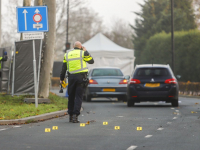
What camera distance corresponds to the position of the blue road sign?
49.3ft

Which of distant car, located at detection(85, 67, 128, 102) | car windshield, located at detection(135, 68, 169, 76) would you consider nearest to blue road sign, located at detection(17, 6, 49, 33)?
car windshield, located at detection(135, 68, 169, 76)

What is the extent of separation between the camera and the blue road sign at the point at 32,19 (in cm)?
1502

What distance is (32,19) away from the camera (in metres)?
15.1

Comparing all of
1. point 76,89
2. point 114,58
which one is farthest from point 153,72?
point 114,58

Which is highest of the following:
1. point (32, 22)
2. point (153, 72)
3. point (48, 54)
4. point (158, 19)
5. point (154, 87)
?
point (158, 19)

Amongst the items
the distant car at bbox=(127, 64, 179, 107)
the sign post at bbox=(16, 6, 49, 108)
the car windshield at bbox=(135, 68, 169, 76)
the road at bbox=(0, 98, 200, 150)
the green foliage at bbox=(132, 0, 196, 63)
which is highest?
the green foliage at bbox=(132, 0, 196, 63)

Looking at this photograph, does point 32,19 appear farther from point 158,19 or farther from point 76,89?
point 158,19

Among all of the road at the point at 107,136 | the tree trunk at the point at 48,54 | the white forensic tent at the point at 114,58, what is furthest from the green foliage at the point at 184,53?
the road at the point at 107,136

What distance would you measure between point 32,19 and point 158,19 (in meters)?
51.8

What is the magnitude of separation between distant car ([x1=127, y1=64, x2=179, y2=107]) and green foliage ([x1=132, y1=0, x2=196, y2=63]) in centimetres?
4337

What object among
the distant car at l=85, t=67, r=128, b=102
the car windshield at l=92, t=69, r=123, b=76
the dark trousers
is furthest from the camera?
the car windshield at l=92, t=69, r=123, b=76

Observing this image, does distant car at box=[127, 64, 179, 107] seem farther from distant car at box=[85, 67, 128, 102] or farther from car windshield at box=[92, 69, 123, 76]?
car windshield at box=[92, 69, 123, 76]

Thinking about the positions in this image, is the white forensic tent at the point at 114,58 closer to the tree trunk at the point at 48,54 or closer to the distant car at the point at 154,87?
the tree trunk at the point at 48,54

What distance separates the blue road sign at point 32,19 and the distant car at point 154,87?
4.55m
